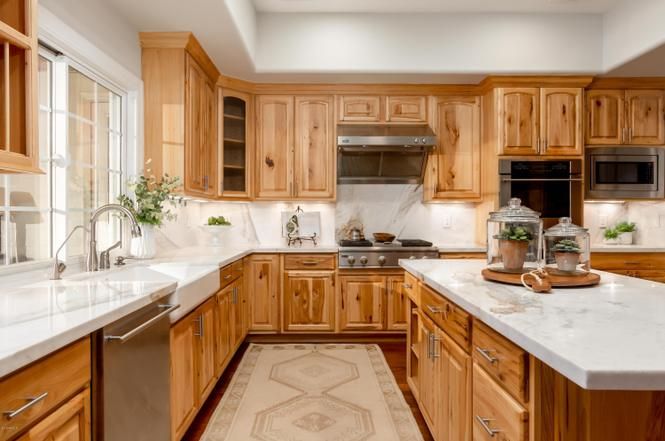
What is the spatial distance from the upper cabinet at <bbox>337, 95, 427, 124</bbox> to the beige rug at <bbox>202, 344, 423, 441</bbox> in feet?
7.23

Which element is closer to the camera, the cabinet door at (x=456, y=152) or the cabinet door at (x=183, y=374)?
the cabinet door at (x=183, y=374)

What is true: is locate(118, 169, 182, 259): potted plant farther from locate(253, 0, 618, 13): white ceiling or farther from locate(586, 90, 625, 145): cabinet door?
locate(586, 90, 625, 145): cabinet door

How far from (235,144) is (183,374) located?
251 centimetres

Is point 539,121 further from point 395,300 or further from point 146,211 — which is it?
point 146,211

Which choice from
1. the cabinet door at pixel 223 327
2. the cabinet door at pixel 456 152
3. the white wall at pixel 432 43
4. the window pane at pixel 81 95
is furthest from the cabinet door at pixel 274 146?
the window pane at pixel 81 95

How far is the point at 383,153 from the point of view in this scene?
412cm

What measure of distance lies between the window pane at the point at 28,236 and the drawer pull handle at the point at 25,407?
125cm

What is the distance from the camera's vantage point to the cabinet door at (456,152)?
13.5 ft

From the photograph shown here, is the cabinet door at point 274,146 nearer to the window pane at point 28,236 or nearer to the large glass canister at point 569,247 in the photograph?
the window pane at point 28,236

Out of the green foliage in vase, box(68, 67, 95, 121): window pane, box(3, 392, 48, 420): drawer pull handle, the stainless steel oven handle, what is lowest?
box(3, 392, 48, 420): drawer pull handle

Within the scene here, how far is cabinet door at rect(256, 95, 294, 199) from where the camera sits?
4.11 m

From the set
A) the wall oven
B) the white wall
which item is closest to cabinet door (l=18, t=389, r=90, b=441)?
the white wall

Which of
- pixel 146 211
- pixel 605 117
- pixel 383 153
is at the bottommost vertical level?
pixel 146 211

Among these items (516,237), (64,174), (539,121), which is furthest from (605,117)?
(64,174)
